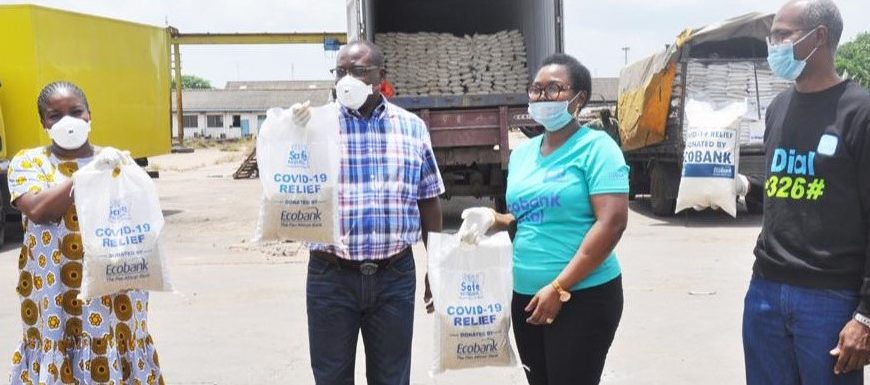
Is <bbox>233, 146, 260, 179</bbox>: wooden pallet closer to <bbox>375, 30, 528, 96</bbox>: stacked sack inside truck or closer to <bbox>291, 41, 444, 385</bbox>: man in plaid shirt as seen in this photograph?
<bbox>375, 30, 528, 96</bbox>: stacked sack inside truck

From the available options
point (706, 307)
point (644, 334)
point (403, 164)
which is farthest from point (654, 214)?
point (403, 164)

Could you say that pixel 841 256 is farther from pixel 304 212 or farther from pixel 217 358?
pixel 217 358

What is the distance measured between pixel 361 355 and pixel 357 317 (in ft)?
8.01

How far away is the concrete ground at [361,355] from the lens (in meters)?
5.25

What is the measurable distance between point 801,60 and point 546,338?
1182mm

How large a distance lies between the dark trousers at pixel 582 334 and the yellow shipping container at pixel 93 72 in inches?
282

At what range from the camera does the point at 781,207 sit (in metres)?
2.72

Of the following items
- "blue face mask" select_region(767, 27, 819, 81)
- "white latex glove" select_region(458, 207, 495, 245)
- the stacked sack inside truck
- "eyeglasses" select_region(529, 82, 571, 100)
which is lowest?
"white latex glove" select_region(458, 207, 495, 245)

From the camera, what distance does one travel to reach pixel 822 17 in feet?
8.82

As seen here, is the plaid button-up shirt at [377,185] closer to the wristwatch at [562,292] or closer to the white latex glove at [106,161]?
the wristwatch at [562,292]

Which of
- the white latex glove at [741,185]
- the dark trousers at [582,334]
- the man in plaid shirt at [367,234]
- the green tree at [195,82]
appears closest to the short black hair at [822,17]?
the white latex glove at [741,185]

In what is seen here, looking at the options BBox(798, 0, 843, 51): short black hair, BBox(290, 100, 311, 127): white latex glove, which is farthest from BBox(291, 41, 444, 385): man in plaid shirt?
BBox(798, 0, 843, 51): short black hair

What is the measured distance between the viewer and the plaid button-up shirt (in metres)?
3.20

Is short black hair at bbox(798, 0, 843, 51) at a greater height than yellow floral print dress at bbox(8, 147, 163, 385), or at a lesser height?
greater
